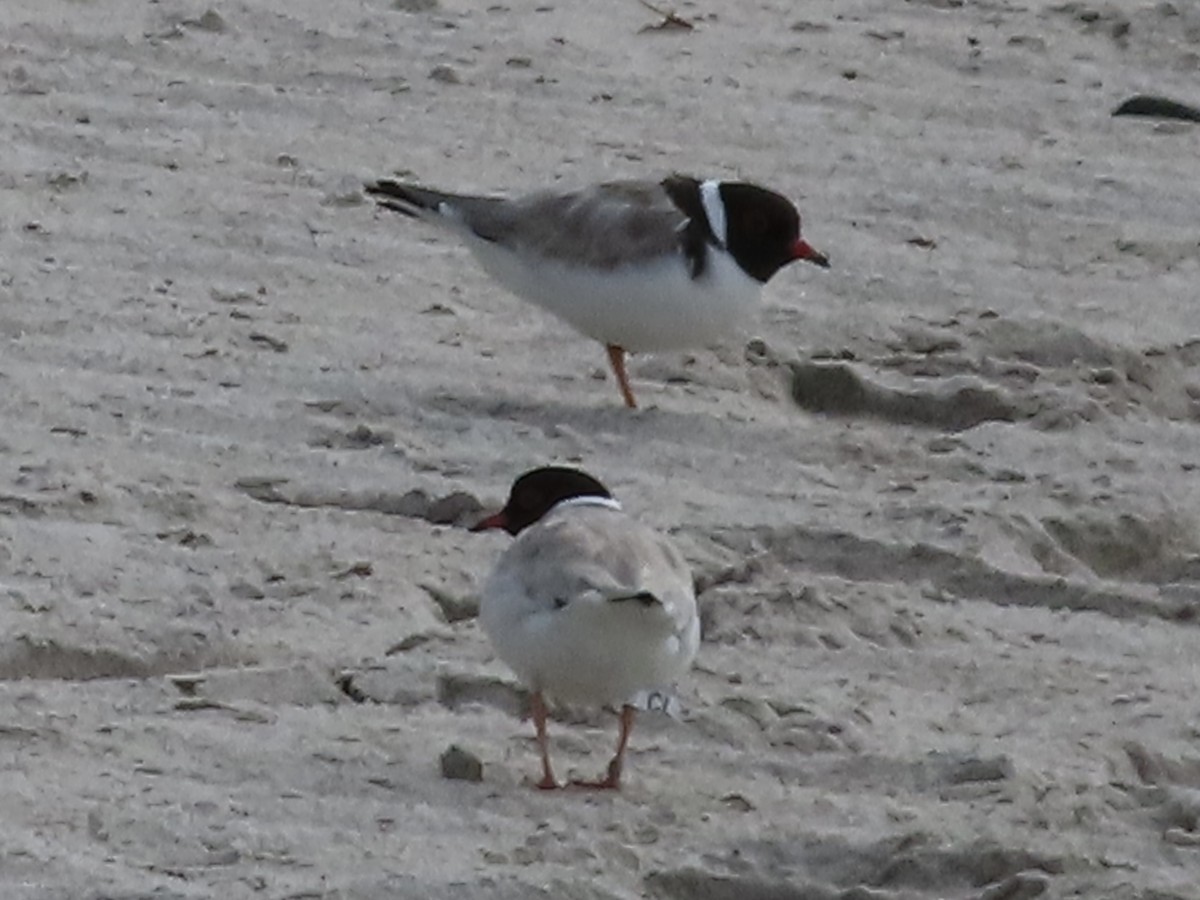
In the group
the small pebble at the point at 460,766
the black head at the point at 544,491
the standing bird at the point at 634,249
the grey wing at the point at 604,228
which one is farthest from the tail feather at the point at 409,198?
the small pebble at the point at 460,766

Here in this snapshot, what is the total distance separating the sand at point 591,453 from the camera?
4.91m

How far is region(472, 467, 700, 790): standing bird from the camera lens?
4988 mm

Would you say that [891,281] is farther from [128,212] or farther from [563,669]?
[563,669]

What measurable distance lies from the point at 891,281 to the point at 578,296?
84 centimetres

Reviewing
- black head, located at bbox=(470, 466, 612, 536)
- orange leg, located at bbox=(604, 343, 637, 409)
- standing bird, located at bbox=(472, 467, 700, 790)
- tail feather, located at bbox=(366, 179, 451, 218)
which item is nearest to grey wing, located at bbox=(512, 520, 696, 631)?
standing bird, located at bbox=(472, 467, 700, 790)

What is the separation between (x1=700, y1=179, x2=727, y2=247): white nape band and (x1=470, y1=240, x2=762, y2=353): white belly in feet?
0.33

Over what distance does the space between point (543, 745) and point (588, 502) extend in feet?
1.94

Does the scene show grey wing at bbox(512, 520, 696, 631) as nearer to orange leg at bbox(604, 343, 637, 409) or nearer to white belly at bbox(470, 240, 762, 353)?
orange leg at bbox(604, 343, 637, 409)

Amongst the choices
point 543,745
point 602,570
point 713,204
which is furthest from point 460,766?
point 713,204

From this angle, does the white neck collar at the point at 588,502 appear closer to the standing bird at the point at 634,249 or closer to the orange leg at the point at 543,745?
the orange leg at the point at 543,745

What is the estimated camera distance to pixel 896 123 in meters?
8.52

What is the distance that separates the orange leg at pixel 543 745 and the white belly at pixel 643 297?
1.90 metres

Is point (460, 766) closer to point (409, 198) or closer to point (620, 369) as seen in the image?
point (620, 369)

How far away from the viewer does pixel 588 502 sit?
5590 millimetres
